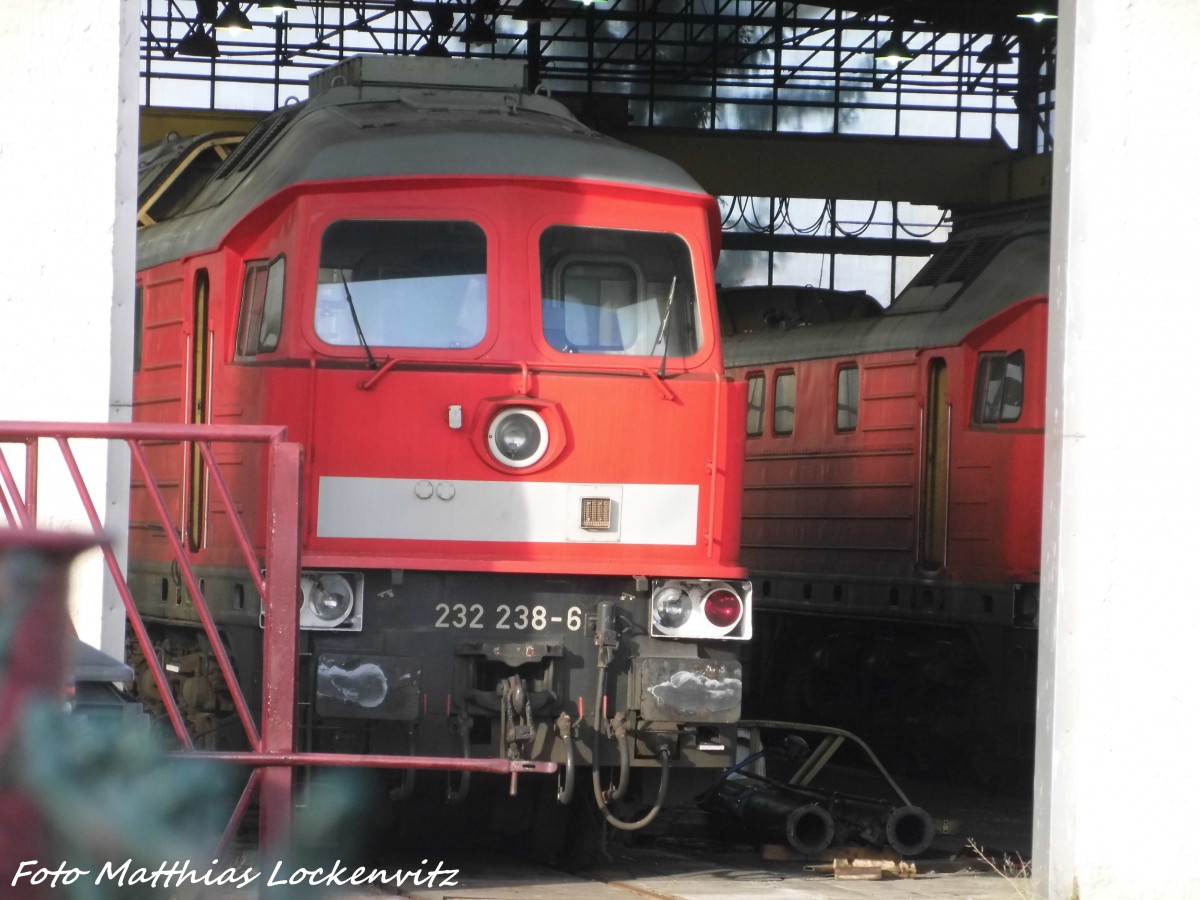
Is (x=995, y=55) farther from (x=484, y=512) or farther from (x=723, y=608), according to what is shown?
(x=484, y=512)

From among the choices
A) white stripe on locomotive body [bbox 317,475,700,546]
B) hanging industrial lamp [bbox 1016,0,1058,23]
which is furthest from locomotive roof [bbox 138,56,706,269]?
hanging industrial lamp [bbox 1016,0,1058,23]

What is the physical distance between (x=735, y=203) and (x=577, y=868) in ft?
84.1

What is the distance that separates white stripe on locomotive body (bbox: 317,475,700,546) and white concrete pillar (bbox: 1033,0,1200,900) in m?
1.76

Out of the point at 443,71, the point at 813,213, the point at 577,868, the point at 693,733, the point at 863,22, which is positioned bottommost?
the point at 577,868

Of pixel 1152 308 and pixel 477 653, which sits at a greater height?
pixel 1152 308

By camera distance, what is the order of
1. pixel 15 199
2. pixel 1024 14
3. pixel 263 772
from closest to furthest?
pixel 263 772, pixel 15 199, pixel 1024 14

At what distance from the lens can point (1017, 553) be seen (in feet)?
41.8

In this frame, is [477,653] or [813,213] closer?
[477,653]

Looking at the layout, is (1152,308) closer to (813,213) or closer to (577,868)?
(577,868)

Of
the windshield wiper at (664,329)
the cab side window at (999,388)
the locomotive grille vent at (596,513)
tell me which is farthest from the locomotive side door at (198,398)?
the cab side window at (999,388)

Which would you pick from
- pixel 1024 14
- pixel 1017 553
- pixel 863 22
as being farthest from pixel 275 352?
pixel 863 22

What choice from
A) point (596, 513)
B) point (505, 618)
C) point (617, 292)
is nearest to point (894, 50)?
point (617, 292)

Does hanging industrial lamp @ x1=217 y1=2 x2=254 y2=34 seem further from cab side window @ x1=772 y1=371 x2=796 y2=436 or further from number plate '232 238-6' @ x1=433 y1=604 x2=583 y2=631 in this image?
number plate '232 238-6' @ x1=433 y1=604 x2=583 y2=631

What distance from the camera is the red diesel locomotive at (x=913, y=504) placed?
1288cm
